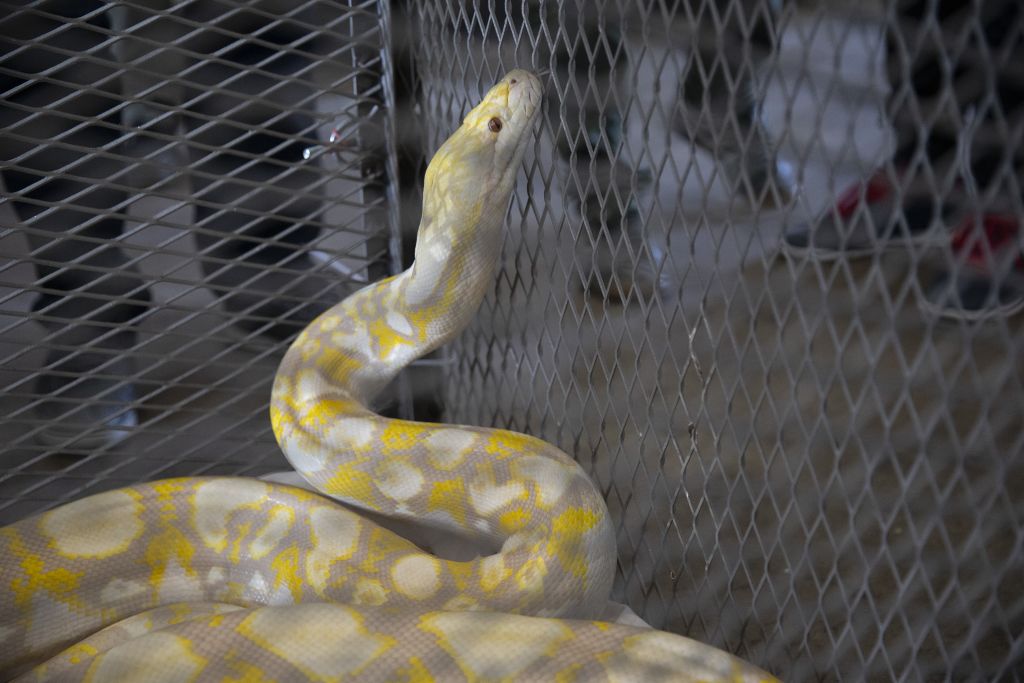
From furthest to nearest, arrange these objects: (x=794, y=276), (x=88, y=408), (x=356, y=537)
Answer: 1. (x=88, y=408)
2. (x=356, y=537)
3. (x=794, y=276)

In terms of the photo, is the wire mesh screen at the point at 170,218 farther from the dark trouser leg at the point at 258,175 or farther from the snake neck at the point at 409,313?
the snake neck at the point at 409,313

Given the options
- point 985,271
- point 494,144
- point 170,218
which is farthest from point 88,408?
point 985,271

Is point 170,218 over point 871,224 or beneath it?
beneath

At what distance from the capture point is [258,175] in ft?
5.99

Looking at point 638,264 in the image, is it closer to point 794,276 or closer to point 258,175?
point 794,276

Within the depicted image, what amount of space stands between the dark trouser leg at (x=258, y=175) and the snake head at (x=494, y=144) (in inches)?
18.4

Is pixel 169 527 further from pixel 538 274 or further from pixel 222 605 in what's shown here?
pixel 538 274

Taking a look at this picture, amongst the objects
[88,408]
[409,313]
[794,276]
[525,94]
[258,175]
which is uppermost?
[525,94]

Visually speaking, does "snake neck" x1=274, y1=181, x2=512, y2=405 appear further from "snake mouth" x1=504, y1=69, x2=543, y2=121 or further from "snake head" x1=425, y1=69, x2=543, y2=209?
"snake mouth" x1=504, y1=69, x2=543, y2=121

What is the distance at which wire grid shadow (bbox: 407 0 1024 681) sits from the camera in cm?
88

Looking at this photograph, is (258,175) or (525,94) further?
(258,175)

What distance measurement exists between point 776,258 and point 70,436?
148cm

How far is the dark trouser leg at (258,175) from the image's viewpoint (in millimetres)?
1687

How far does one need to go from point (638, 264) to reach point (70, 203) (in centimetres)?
108
